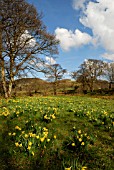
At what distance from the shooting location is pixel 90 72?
58906 millimetres

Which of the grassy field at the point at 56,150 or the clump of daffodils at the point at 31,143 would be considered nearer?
the grassy field at the point at 56,150

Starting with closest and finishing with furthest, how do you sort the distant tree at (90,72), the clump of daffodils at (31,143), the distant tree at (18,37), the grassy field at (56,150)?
the grassy field at (56,150), the clump of daffodils at (31,143), the distant tree at (18,37), the distant tree at (90,72)

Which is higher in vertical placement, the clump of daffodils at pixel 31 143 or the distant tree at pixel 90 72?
the distant tree at pixel 90 72

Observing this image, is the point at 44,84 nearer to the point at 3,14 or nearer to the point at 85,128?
the point at 3,14

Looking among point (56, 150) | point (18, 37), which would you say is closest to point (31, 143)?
point (56, 150)

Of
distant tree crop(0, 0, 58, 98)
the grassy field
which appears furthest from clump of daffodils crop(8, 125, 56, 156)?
distant tree crop(0, 0, 58, 98)

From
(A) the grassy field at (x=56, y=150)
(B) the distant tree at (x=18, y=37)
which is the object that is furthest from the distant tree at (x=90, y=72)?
(A) the grassy field at (x=56, y=150)

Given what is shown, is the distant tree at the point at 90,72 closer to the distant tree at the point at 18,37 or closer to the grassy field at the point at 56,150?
the distant tree at the point at 18,37

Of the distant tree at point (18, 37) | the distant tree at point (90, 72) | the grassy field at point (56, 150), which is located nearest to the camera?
the grassy field at point (56, 150)

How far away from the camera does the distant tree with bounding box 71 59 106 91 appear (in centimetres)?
5797

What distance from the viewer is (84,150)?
14.6 ft

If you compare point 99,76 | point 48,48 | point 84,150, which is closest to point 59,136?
point 84,150

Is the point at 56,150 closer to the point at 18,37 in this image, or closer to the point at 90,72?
the point at 18,37

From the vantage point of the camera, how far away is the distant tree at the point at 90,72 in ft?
190
